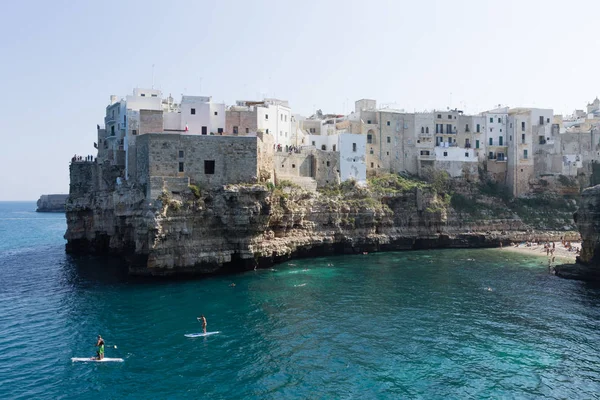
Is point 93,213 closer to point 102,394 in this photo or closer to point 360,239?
point 360,239

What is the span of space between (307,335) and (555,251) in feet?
150

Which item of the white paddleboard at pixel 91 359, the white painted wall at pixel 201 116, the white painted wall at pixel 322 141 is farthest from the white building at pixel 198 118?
the white paddleboard at pixel 91 359

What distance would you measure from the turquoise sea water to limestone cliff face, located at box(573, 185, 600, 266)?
4.13 m

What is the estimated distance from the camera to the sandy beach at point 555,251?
55719mm

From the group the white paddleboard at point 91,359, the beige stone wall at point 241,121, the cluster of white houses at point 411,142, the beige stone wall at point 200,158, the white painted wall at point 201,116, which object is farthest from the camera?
the cluster of white houses at point 411,142

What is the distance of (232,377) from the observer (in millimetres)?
23297

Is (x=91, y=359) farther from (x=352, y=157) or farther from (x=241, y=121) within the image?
(x=352, y=157)

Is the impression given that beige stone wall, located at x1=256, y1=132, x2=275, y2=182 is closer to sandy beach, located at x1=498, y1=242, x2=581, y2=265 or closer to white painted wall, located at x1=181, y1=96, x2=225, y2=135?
white painted wall, located at x1=181, y1=96, x2=225, y2=135

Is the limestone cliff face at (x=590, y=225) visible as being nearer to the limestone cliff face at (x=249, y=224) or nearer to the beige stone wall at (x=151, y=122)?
the limestone cliff face at (x=249, y=224)

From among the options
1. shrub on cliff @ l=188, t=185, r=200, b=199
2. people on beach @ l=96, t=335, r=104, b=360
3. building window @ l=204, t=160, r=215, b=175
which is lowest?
people on beach @ l=96, t=335, r=104, b=360

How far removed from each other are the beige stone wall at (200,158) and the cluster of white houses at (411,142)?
24.7 ft

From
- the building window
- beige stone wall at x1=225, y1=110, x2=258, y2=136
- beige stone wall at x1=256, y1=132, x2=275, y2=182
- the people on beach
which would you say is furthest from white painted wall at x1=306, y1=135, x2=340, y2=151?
the people on beach

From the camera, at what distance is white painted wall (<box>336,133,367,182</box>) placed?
6581 cm

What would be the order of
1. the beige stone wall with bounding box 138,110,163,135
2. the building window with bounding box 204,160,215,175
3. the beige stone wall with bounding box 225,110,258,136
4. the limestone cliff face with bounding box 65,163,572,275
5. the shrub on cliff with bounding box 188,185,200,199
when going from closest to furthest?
the limestone cliff face with bounding box 65,163,572,275 → the shrub on cliff with bounding box 188,185,200,199 → the building window with bounding box 204,160,215,175 → the beige stone wall with bounding box 138,110,163,135 → the beige stone wall with bounding box 225,110,258,136
